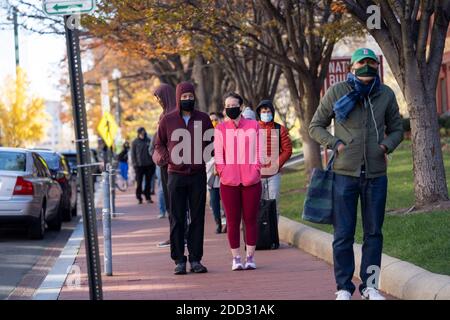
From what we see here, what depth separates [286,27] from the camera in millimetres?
20906

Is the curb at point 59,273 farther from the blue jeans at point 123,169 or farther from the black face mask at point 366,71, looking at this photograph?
the blue jeans at point 123,169

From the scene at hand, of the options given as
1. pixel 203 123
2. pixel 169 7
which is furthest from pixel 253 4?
pixel 203 123

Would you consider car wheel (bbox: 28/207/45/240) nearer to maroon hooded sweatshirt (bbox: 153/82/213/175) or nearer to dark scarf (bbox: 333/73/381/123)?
maroon hooded sweatshirt (bbox: 153/82/213/175)

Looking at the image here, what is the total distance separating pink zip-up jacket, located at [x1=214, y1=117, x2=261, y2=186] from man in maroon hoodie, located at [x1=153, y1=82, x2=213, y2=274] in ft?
0.59

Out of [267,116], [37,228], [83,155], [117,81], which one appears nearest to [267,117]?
[267,116]

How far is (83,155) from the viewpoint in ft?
24.0

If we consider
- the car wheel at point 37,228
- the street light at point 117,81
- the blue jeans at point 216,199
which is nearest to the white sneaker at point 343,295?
the blue jeans at point 216,199

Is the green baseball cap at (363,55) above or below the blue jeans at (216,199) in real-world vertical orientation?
above

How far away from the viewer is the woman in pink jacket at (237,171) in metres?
11.5

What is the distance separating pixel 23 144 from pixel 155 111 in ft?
35.8

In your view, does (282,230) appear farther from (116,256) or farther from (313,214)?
(313,214)

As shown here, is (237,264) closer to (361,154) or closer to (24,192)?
(361,154)

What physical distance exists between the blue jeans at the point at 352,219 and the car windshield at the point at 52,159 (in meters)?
15.0

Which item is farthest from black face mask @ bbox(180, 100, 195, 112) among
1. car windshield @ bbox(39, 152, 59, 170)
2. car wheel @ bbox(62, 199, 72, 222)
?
car windshield @ bbox(39, 152, 59, 170)
